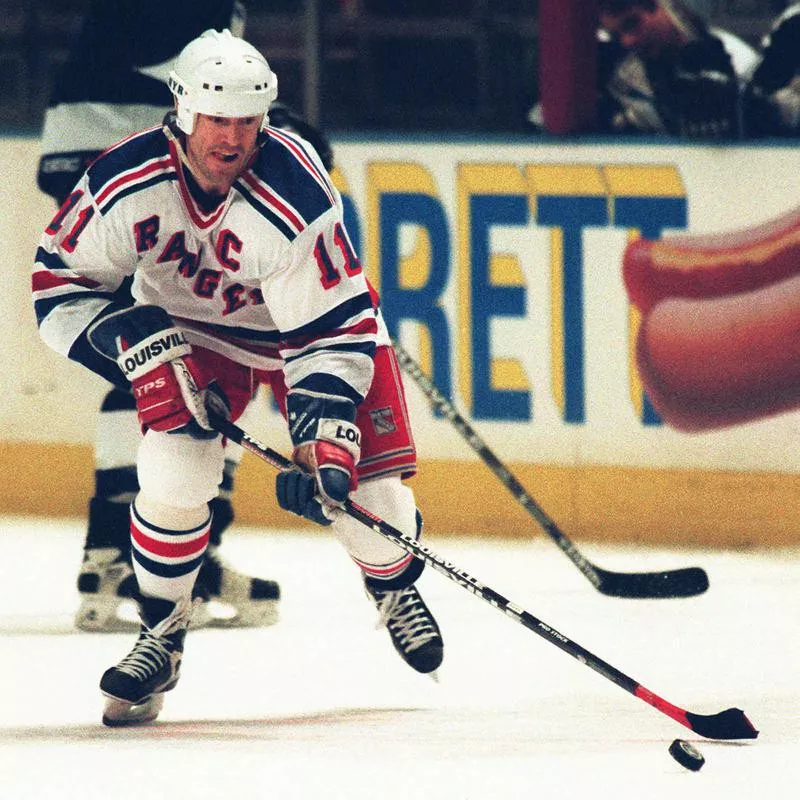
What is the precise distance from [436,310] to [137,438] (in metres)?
1.11

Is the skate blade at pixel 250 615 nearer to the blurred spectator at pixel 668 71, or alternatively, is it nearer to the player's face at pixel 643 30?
the blurred spectator at pixel 668 71

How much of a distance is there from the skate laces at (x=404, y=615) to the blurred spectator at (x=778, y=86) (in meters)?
1.87

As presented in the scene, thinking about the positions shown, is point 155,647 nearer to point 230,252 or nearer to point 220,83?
point 230,252

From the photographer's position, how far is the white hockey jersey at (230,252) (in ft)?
11.2

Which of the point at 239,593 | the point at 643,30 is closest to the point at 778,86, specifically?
the point at 643,30

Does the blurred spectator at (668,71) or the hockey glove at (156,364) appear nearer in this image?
the hockey glove at (156,364)

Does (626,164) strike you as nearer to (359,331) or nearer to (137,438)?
(137,438)

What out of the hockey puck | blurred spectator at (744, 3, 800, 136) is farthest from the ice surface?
blurred spectator at (744, 3, 800, 136)

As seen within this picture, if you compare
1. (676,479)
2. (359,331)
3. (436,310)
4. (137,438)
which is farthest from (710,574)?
(359,331)

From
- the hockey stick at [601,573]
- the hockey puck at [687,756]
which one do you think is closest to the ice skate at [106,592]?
the hockey stick at [601,573]

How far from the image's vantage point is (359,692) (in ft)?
12.4

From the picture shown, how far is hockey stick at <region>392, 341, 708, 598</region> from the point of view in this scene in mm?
4473

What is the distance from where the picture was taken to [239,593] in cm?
438

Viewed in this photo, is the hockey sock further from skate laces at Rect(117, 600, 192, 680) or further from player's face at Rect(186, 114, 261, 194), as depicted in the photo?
player's face at Rect(186, 114, 261, 194)
